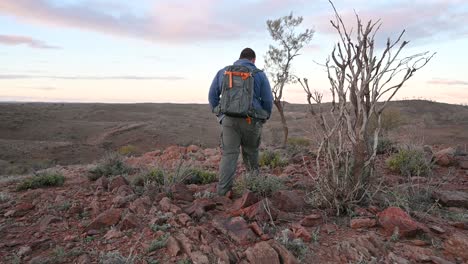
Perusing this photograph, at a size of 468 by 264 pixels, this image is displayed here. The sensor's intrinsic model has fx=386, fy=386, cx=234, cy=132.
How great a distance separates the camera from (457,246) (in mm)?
3025

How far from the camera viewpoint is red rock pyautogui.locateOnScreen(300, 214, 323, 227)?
11.5 ft

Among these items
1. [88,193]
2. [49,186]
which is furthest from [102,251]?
[49,186]

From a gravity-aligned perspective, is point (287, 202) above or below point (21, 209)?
above

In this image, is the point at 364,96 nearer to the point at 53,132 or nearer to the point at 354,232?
the point at 354,232

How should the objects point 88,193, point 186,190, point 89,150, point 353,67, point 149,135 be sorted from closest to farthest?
1. point 353,67
2. point 186,190
3. point 88,193
4. point 89,150
5. point 149,135

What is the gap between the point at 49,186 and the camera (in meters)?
5.89

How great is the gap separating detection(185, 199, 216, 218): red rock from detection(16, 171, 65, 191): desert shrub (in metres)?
2.91

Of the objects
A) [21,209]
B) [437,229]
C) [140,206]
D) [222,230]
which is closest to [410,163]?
[437,229]

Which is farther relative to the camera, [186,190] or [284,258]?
[186,190]

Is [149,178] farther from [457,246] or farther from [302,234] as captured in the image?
[457,246]

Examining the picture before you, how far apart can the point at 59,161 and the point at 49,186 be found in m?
13.7

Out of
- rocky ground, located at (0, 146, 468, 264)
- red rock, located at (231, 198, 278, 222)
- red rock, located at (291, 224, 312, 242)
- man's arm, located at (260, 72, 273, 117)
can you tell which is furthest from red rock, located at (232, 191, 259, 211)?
man's arm, located at (260, 72, 273, 117)

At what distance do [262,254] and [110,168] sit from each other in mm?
4414

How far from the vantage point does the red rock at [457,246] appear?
297 cm
